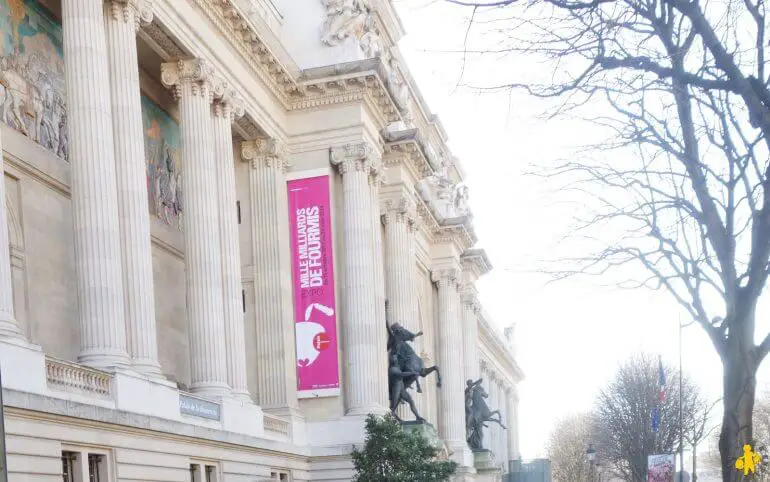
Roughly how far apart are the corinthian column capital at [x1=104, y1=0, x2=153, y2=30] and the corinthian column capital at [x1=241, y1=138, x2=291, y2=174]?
9.72 meters

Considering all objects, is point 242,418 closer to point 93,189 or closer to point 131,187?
point 131,187

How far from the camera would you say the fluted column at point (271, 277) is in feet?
116

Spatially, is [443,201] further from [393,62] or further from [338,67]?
[338,67]

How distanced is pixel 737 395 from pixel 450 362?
44300mm

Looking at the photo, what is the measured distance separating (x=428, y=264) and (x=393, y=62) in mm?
12315

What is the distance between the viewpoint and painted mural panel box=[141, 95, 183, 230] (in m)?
32.4

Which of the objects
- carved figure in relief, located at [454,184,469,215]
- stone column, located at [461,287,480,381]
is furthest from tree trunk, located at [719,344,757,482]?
carved figure in relief, located at [454,184,469,215]

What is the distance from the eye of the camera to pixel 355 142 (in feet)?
123

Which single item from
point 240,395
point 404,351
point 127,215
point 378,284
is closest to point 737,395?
point 127,215

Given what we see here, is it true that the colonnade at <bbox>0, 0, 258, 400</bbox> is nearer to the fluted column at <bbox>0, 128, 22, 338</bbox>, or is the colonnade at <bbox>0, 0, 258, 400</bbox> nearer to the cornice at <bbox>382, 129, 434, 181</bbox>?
the fluted column at <bbox>0, 128, 22, 338</bbox>

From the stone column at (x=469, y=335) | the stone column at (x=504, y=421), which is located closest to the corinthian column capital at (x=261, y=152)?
the stone column at (x=469, y=335)

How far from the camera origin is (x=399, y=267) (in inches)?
1794

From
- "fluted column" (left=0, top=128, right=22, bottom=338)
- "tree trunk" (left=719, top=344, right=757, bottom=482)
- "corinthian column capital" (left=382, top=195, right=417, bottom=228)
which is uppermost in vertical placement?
"corinthian column capital" (left=382, top=195, right=417, bottom=228)

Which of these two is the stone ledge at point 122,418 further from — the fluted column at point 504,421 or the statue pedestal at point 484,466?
the fluted column at point 504,421
